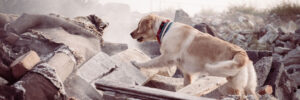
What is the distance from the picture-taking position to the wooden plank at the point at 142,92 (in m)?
2.88

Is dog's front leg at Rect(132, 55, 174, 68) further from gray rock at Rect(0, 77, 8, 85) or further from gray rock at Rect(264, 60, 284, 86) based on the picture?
gray rock at Rect(264, 60, 284, 86)

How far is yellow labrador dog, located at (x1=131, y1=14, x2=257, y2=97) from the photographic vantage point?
4.18m

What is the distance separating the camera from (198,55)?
4.48 metres

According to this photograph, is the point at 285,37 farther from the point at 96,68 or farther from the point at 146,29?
the point at 96,68

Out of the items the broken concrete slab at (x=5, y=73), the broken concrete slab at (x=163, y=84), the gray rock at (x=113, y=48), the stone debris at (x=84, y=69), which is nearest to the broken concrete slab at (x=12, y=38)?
the stone debris at (x=84, y=69)

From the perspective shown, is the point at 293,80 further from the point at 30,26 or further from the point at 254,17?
the point at 254,17

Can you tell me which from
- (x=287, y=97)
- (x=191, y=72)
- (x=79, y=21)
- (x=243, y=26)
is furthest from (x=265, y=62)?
(x=243, y=26)

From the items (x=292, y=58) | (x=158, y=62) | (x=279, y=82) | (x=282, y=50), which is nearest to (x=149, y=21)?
(x=158, y=62)

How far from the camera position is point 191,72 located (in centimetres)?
466

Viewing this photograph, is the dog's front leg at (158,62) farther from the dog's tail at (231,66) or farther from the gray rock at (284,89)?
the gray rock at (284,89)

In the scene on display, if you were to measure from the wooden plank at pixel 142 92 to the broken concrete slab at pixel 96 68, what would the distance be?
0.75 meters

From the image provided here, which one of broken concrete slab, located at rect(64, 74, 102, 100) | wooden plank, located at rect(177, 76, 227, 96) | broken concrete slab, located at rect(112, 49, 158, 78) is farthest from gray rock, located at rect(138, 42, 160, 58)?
broken concrete slab, located at rect(64, 74, 102, 100)

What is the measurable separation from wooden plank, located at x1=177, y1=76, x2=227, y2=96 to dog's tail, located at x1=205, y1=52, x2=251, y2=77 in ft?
0.30

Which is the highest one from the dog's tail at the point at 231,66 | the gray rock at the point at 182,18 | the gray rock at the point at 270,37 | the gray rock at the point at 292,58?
the dog's tail at the point at 231,66
